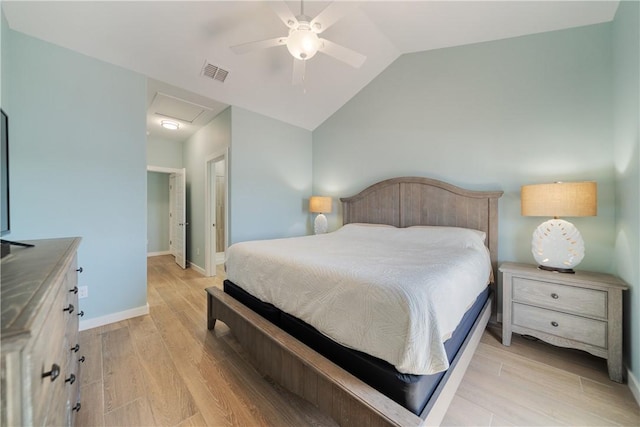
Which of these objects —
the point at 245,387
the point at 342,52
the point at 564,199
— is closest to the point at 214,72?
the point at 342,52

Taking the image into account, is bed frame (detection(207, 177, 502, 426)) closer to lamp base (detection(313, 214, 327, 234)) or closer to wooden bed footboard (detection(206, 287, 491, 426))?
wooden bed footboard (detection(206, 287, 491, 426))

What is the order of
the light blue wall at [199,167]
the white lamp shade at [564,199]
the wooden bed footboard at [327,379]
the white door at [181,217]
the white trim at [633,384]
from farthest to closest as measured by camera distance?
1. the white door at [181,217]
2. the light blue wall at [199,167]
3. the white lamp shade at [564,199]
4. the white trim at [633,384]
5. the wooden bed footboard at [327,379]

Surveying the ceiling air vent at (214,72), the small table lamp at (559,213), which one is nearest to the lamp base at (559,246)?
the small table lamp at (559,213)

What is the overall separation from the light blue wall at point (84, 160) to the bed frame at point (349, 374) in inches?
46.0

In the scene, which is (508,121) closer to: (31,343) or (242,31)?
(242,31)

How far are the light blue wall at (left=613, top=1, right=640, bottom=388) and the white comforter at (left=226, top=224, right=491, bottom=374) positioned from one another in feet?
2.76

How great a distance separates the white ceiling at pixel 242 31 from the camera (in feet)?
6.82

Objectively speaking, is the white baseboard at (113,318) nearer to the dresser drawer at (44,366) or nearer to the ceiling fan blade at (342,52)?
the dresser drawer at (44,366)

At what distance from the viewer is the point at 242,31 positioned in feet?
8.21

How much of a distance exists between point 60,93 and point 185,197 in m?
2.66

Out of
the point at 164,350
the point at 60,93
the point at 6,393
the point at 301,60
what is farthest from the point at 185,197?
the point at 6,393

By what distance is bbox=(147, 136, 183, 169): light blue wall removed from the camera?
485cm

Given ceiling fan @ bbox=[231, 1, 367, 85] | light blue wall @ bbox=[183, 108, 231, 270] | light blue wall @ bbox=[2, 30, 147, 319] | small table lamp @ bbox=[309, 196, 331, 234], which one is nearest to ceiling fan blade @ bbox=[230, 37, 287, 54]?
ceiling fan @ bbox=[231, 1, 367, 85]

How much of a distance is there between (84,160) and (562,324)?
4.37 meters
